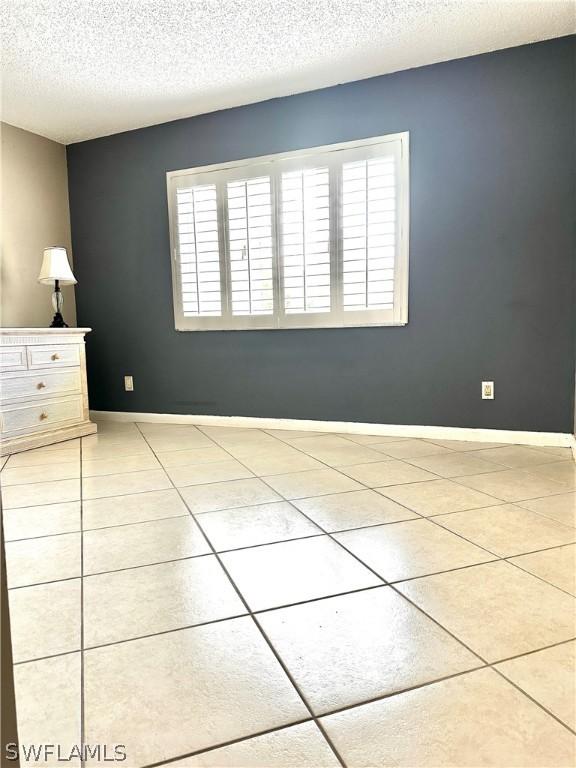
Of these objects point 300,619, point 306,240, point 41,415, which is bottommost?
point 300,619

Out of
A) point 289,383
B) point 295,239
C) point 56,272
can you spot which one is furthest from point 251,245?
point 56,272

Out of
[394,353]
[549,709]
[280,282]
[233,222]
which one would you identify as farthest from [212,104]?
[549,709]

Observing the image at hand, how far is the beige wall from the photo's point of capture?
12.1 feet

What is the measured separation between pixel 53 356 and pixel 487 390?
2.86m

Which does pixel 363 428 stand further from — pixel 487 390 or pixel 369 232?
pixel 369 232

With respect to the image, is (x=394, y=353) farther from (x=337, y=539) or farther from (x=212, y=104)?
(x=212, y=104)

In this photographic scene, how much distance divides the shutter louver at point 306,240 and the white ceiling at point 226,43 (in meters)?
0.61

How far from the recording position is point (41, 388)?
10.8 ft

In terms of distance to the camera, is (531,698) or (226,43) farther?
(226,43)

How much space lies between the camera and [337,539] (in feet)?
5.46

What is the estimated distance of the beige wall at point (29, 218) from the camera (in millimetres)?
3688

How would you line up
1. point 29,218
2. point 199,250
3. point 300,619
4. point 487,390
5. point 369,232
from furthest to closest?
1. point 29,218
2. point 199,250
3. point 369,232
4. point 487,390
5. point 300,619

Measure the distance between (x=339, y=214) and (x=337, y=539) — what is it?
228 centimetres

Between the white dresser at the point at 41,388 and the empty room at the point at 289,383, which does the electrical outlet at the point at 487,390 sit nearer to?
the empty room at the point at 289,383
